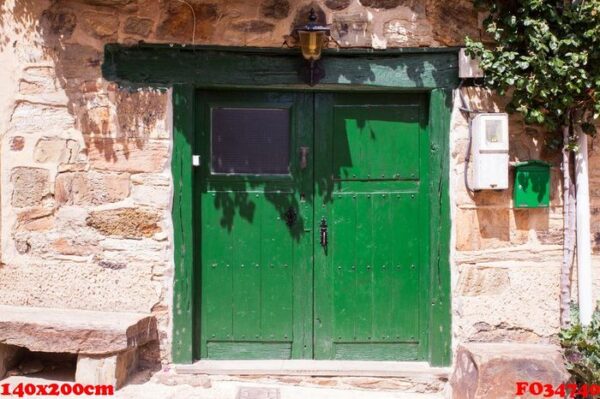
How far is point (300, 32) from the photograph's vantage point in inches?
168

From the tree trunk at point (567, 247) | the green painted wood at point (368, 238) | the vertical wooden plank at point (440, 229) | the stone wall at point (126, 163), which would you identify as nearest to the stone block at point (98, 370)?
the stone wall at point (126, 163)

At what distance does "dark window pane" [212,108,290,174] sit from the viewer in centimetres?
461

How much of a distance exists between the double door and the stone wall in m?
0.28

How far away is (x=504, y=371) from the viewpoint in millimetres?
3947

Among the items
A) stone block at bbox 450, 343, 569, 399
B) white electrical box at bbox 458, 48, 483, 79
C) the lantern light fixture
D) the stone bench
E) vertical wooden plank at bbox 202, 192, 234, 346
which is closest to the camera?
stone block at bbox 450, 343, 569, 399

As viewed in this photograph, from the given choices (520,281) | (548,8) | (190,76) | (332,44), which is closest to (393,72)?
(332,44)

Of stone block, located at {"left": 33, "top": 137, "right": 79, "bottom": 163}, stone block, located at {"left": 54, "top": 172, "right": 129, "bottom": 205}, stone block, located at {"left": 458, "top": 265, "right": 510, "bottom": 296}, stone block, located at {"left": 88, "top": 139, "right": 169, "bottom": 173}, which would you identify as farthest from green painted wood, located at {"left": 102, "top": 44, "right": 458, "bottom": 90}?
stone block, located at {"left": 458, "top": 265, "right": 510, "bottom": 296}

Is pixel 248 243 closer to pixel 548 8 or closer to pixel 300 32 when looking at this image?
pixel 300 32

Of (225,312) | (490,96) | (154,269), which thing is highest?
(490,96)

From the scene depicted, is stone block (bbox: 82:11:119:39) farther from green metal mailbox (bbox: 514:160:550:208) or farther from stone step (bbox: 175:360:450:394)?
green metal mailbox (bbox: 514:160:550:208)

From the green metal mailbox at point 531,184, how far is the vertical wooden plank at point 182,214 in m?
2.11

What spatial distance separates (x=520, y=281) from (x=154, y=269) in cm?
237

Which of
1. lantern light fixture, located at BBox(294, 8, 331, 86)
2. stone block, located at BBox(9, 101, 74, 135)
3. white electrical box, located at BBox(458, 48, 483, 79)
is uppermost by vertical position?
lantern light fixture, located at BBox(294, 8, 331, 86)

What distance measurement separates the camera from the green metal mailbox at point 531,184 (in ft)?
14.5
